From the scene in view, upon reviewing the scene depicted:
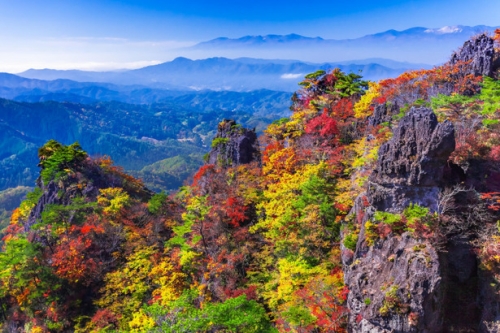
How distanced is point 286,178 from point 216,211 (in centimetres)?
730

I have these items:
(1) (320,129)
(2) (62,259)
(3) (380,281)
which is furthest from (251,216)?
(2) (62,259)

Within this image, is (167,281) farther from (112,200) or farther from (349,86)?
(349,86)

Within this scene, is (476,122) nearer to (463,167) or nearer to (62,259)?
(463,167)

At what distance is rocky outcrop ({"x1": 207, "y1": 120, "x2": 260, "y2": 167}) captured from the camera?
151ft

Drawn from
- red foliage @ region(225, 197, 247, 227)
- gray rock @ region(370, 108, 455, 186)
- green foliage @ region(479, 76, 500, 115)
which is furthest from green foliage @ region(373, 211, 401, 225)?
red foliage @ region(225, 197, 247, 227)

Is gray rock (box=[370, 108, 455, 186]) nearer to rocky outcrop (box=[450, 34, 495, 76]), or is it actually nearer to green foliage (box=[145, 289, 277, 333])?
green foliage (box=[145, 289, 277, 333])

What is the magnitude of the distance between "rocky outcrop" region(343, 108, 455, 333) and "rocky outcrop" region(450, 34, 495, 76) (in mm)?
22101

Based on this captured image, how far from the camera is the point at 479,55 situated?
34.8 m

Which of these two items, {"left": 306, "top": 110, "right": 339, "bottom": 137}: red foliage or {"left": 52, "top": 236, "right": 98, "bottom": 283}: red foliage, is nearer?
{"left": 52, "top": 236, "right": 98, "bottom": 283}: red foliage

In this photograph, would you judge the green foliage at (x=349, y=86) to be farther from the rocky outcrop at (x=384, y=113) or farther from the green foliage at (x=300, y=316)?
the green foliage at (x=300, y=316)

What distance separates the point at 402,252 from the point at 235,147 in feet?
105

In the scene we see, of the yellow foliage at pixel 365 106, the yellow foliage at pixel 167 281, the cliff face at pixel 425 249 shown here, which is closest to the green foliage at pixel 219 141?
the yellow foliage at pixel 365 106

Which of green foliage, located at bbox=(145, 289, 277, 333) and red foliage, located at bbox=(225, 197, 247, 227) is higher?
red foliage, located at bbox=(225, 197, 247, 227)

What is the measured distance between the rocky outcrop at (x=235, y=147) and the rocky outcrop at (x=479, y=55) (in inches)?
1044
